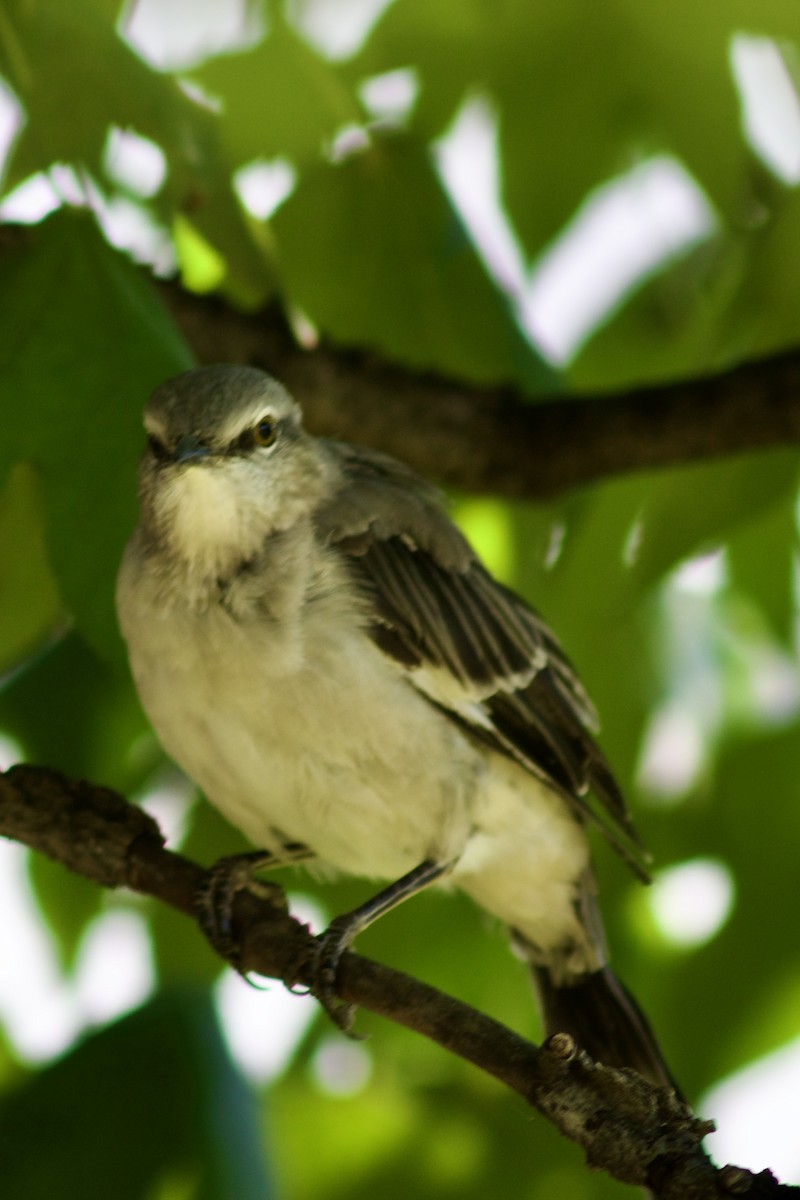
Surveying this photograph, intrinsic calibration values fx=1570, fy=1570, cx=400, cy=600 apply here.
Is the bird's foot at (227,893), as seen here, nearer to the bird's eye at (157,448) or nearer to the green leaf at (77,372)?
the green leaf at (77,372)

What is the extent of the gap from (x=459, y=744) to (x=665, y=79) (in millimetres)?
1543

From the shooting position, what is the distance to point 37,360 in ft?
9.80

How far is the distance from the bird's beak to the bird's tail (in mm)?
1741

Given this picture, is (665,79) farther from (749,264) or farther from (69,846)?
(69,846)

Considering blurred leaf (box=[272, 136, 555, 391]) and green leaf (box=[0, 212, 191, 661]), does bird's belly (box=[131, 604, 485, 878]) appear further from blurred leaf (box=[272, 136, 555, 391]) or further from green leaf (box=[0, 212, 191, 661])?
blurred leaf (box=[272, 136, 555, 391])

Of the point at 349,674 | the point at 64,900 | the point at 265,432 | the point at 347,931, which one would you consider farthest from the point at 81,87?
the point at 64,900

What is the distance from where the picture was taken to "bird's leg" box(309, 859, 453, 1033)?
3119 mm

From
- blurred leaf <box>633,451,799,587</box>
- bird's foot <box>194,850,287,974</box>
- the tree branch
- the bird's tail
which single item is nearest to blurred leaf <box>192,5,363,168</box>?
blurred leaf <box>633,451,799,587</box>

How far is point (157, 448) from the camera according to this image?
3508mm

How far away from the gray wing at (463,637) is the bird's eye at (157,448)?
41 cm

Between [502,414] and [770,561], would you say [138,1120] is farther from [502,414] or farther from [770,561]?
[502,414]

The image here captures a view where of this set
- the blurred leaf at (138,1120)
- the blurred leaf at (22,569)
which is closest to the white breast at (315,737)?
the blurred leaf at (22,569)

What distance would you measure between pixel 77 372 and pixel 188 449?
469 mm

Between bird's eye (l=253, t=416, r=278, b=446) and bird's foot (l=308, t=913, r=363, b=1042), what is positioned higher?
bird's eye (l=253, t=416, r=278, b=446)
